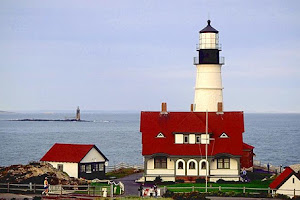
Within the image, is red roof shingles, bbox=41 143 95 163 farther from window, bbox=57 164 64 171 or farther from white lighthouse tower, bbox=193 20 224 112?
white lighthouse tower, bbox=193 20 224 112

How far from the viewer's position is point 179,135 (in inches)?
2110

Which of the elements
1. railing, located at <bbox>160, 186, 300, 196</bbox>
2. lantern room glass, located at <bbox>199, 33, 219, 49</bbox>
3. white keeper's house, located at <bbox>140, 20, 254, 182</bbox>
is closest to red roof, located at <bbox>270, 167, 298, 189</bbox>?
railing, located at <bbox>160, 186, 300, 196</bbox>

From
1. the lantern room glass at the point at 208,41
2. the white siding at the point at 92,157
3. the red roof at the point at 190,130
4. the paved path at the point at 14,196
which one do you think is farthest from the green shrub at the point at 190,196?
the lantern room glass at the point at 208,41

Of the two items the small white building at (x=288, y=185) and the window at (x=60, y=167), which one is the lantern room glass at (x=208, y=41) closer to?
the window at (x=60, y=167)

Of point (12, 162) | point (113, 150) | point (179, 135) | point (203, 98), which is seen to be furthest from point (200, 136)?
point (113, 150)

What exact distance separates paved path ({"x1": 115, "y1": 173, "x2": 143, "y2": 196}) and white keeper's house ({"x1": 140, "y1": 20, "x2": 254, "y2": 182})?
1562 millimetres

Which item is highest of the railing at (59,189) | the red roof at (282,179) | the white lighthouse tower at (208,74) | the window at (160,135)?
the white lighthouse tower at (208,74)

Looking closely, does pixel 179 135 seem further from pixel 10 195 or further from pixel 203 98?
pixel 10 195

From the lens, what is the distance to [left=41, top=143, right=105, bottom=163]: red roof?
2042 inches

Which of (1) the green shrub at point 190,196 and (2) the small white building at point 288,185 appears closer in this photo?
(1) the green shrub at point 190,196

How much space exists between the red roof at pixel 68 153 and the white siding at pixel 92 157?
349 millimetres

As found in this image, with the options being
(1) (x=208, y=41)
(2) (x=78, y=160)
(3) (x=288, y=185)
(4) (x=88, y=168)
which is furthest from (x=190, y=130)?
(3) (x=288, y=185)

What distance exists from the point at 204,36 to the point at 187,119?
9.62m

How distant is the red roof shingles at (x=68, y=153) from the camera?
51875 millimetres
